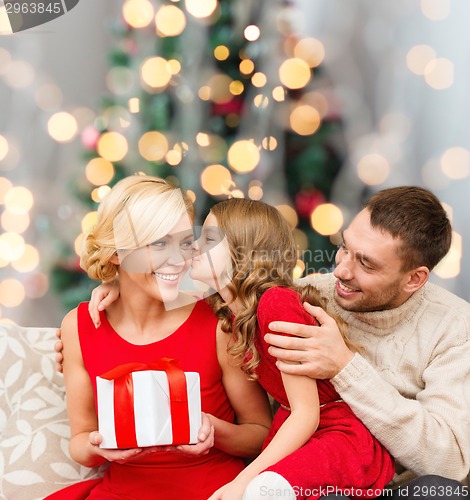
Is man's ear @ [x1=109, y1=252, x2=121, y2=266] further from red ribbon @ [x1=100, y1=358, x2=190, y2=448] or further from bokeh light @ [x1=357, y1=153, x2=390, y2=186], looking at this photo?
bokeh light @ [x1=357, y1=153, x2=390, y2=186]

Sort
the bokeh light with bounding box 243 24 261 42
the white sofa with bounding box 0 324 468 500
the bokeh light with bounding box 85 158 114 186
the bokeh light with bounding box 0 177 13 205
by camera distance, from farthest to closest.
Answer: the bokeh light with bounding box 0 177 13 205, the bokeh light with bounding box 85 158 114 186, the bokeh light with bounding box 243 24 261 42, the white sofa with bounding box 0 324 468 500

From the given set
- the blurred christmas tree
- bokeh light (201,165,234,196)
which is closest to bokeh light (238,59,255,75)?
the blurred christmas tree

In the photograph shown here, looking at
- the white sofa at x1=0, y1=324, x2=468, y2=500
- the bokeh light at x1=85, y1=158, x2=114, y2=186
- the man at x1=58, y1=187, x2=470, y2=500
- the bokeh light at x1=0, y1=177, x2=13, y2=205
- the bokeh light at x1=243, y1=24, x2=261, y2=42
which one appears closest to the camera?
the man at x1=58, y1=187, x2=470, y2=500

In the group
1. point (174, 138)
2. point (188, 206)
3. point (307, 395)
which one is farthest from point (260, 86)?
point (307, 395)

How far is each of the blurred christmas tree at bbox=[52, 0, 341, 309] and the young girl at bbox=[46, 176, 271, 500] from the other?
2.28 feet

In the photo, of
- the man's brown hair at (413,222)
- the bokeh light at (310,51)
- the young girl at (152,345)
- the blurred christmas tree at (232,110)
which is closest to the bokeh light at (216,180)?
the blurred christmas tree at (232,110)

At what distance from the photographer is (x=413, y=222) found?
162 centimetres

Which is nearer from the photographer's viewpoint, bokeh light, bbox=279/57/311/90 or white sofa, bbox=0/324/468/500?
white sofa, bbox=0/324/468/500

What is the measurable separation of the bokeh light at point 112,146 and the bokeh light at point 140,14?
39 cm

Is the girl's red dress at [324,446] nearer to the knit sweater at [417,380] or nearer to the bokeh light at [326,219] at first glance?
the knit sweater at [417,380]

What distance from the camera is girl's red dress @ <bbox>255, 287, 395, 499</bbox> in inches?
53.7

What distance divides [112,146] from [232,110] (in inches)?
17.9

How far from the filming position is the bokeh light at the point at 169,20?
232 centimetres

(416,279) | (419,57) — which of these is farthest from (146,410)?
(419,57)
